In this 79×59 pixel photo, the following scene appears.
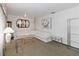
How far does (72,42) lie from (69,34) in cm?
25

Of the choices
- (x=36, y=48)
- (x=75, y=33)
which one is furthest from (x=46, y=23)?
(x=75, y=33)

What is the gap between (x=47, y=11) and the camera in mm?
1954

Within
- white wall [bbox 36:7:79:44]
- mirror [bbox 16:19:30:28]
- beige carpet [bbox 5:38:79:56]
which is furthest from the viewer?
white wall [bbox 36:7:79:44]

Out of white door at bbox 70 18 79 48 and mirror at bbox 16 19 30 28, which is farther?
white door at bbox 70 18 79 48

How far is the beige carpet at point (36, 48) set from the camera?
1909mm

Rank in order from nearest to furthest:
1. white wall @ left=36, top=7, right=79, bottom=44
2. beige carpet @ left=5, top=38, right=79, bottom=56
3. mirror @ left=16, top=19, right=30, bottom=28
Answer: mirror @ left=16, top=19, right=30, bottom=28, beige carpet @ left=5, top=38, right=79, bottom=56, white wall @ left=36, top=7, right=79, bottom=44

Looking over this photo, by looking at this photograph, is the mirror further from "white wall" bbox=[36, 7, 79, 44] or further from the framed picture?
"white wall" bbox=[36, 7, 79, 44]

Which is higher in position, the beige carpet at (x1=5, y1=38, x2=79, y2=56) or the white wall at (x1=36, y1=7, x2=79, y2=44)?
the white wall at (x1=36, y1=7, x2=79, y2=44)

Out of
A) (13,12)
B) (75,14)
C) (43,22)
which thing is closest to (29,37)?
(43,22)

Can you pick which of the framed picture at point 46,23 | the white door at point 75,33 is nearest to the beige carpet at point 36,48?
the white door at point 75,33

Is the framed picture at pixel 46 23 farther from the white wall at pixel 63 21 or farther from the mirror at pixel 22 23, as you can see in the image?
the mirror at pixel 22 23

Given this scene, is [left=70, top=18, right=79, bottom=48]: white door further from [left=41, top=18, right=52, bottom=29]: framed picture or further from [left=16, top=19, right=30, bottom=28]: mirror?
[left=16, top=19, right=30, bottom=28]: mirror

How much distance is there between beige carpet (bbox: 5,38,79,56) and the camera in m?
1.91

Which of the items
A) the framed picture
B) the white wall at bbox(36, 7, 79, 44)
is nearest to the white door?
the white wall at bbox(36, 7, 79, 44)
